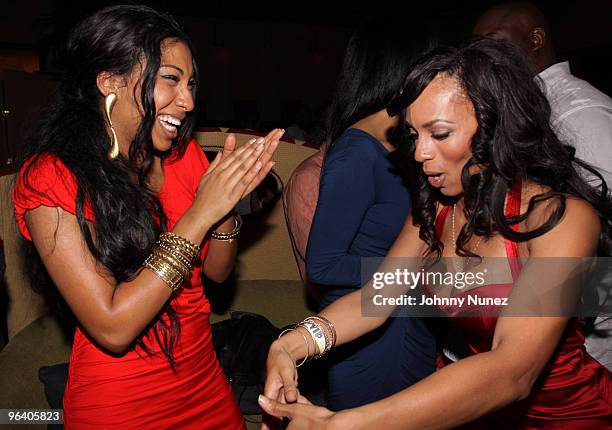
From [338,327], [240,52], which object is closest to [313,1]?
[240,52]

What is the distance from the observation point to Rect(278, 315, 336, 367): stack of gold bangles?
136 cm

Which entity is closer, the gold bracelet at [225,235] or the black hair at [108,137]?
the black hair at [108,137]

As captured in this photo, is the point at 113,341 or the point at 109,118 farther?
the point at 109,118

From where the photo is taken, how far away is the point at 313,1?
8.84 m

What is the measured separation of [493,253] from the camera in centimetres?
134

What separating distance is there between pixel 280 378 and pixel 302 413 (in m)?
0.16

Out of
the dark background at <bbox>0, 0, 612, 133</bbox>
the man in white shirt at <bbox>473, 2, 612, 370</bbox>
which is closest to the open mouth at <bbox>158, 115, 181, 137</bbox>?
the man in white shirt at <bbox>473, 2, 612, 370</bbox>

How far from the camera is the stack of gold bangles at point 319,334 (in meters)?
1.36

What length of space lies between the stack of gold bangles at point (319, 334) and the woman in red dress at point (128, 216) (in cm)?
30

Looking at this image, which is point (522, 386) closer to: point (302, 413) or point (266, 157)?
point (302, 413)

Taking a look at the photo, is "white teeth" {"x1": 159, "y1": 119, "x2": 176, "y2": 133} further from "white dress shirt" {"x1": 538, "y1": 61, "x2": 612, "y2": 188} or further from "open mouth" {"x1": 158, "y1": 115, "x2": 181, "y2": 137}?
"white dress shirt" {"x1": 538, "y1": 61, "x2": 612, "y2": 188}

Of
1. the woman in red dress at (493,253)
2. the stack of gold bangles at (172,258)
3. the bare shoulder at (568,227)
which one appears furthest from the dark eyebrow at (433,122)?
the stack of gold bangles at (172,258)

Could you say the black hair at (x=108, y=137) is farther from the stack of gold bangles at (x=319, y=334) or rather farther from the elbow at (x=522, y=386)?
the elbow at (x=522, y=386)

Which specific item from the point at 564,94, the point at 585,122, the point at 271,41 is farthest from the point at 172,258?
the point at 271,41
